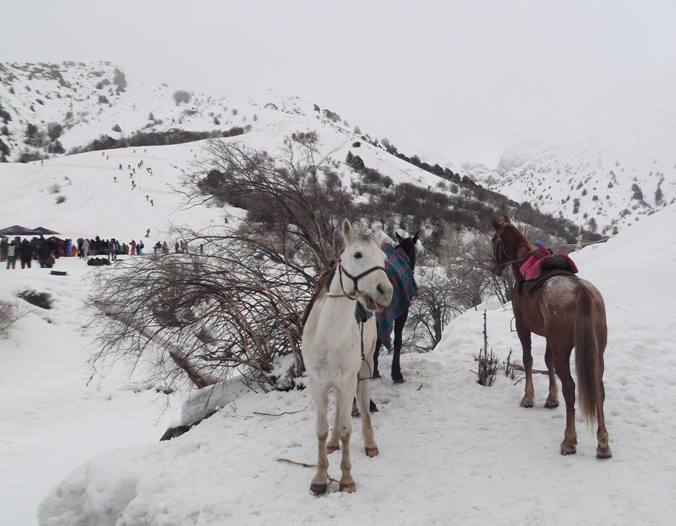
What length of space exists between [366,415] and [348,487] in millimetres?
814

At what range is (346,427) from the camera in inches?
147

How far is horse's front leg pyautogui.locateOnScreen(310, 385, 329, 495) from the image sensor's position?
3.66 meters

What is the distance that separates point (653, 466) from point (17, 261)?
89.9 feet

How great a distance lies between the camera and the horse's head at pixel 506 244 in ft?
18.8

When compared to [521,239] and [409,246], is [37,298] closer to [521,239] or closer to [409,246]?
[409,246]

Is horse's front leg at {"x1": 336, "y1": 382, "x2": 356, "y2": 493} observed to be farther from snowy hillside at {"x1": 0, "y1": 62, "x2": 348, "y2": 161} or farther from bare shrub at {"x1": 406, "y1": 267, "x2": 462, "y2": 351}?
snowy hillside at {"x1": 0, "y1": 62, "x2": 348, "y2": 161}

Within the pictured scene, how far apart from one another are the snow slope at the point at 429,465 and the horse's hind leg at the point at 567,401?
0.11m

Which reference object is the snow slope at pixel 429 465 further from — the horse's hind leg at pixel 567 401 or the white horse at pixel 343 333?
the white horse at pixel 343 333

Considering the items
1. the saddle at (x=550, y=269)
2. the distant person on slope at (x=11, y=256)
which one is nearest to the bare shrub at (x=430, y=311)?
the saddle at (x=550, y=269)

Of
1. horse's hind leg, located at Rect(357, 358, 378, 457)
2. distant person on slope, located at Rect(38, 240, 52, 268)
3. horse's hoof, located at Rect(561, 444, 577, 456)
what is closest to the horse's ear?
horse's hind leg, located at Rect(357, 358, 378, 457)

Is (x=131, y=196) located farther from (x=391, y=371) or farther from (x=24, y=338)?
(x=391, y=371)

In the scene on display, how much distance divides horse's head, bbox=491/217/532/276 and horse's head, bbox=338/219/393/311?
117 inches

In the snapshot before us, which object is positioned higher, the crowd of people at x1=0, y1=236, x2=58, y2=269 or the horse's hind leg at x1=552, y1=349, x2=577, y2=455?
the crowd of people at x1=0, y1=236, x2=58, y2=269

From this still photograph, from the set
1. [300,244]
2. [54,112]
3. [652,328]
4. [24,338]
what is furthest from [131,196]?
[54,112]
